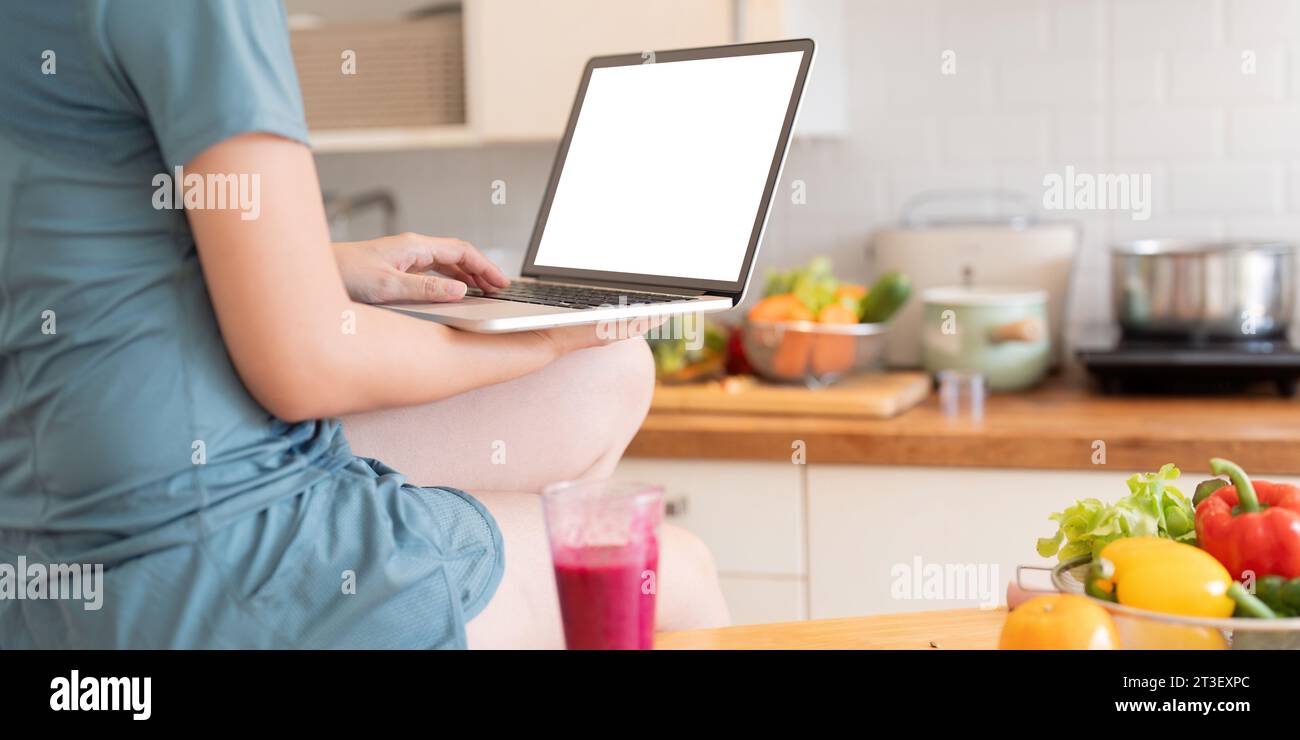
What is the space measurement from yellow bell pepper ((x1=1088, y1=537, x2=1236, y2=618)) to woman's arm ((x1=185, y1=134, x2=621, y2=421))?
0.50 meters

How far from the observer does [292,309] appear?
87 cm

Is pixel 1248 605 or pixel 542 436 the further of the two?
pixel 542 436

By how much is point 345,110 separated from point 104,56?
176cm

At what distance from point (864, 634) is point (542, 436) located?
33 centimetres

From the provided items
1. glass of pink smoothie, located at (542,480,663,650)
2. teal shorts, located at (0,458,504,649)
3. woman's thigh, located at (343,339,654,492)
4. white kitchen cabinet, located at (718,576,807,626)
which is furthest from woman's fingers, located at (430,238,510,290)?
white kitchen cabinet, located at (718,576,807,626)

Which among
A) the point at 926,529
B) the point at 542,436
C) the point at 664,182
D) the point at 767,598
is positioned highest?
the point at 664,182

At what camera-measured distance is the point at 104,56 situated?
0.84m

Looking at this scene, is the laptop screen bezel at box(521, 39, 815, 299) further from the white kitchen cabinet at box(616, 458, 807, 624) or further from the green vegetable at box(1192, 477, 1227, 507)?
the white kitchen cabinet at box(616, 458, 807, 624)

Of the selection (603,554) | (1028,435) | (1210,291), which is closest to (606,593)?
(603,554)

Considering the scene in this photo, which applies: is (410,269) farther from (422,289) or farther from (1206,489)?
(1206,489)

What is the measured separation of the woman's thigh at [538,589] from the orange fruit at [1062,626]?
26 centimetres

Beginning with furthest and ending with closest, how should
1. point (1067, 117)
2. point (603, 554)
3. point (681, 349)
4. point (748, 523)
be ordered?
point (1067, 117), point (681, 349), point (748, 523), point (603, 554)

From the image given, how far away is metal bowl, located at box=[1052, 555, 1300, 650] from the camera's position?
2.79 ft

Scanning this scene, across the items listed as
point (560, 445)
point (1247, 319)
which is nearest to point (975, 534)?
point (1247, 319)
